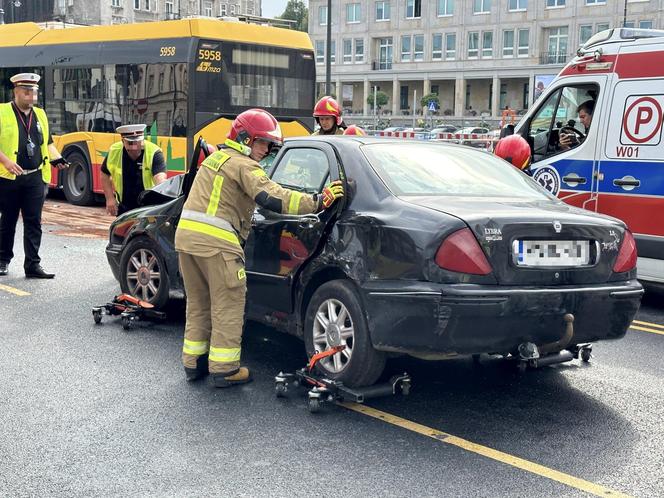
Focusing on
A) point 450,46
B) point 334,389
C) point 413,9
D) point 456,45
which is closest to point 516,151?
point 334,389

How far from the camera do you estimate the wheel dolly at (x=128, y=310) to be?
23.2ft

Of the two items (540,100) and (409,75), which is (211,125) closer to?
(540,100)

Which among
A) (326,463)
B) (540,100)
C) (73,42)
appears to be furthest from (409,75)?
(326,463)

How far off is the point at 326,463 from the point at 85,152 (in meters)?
13.8

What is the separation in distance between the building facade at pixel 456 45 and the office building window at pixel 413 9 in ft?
0.30

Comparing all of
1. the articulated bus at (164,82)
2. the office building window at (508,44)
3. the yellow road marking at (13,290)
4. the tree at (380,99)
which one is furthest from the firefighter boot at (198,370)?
the tree at (380,99)

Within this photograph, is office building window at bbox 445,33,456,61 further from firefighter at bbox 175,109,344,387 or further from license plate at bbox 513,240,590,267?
license plate at bbox 513,240,590,267

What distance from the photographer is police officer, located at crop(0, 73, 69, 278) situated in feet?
30.1

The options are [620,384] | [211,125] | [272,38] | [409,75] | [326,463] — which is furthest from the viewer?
→ [409,75]

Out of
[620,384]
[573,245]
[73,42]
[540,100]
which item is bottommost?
[620,384]

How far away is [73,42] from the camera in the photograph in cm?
1733

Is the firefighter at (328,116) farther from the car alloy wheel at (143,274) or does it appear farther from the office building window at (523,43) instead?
the office building window at (523,43)

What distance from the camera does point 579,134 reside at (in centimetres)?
889

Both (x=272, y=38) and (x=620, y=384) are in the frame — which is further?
(x=272, y=38)
